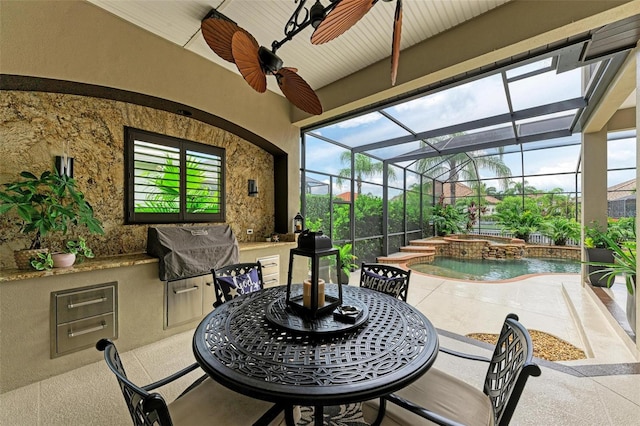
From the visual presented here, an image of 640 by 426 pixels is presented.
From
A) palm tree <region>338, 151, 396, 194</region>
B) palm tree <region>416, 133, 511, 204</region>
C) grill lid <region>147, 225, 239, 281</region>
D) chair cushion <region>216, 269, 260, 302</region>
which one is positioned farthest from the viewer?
palm tree <region>416, 133, 511, 204</region>

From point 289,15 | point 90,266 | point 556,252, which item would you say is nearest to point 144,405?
point 90,266

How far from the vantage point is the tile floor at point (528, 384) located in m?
1.80

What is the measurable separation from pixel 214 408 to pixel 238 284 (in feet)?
3.74

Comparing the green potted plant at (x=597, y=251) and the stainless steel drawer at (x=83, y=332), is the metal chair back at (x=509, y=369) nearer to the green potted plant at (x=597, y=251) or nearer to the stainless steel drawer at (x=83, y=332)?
the stainless steel drawer at (x=83, y=332)

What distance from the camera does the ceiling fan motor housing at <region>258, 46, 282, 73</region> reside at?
163cm

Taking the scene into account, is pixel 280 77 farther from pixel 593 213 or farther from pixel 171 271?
pixel 593 213

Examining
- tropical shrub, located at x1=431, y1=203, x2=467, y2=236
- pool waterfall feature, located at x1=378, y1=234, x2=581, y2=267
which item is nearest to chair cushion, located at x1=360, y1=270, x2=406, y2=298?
pool waterfall feature, located at x1=378, y1=234, x2=581, y2=267

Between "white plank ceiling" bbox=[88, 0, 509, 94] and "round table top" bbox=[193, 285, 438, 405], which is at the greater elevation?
"white plank ceiling" bbox=[88, 0, 509, 94]

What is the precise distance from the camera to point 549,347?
2824 mm

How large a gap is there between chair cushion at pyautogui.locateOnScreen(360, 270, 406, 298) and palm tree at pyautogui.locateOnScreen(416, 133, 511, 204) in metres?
7.78

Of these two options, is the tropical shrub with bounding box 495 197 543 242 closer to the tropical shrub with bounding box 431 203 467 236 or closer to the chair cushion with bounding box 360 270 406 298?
the tropical shrub with bounding box 431 203 467 236

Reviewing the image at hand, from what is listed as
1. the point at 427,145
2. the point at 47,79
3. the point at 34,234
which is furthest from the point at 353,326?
the point at 427,145

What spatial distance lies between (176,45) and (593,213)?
7319 millimetres

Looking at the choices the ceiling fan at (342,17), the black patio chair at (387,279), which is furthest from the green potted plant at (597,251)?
the ceiling fan at (342,17)
